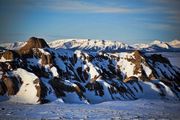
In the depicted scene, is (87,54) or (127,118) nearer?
(127,118)

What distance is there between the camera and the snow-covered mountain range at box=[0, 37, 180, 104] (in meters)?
102

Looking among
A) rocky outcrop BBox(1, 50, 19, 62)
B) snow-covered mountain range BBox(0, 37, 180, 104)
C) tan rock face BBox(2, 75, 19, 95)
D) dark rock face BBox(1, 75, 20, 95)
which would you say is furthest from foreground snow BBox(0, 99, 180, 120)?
rocky outcrop BBox(1, 50, 19, 62)

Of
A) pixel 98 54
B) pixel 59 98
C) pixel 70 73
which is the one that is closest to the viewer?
pixel 59 98

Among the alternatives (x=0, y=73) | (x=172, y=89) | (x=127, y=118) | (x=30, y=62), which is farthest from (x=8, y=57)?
(x=127, y=118)

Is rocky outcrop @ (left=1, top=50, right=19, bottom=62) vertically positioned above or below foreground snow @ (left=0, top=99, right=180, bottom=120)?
above

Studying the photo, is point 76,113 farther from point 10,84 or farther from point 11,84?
point 10,84

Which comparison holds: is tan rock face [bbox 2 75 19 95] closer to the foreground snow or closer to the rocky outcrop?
the foreground snow

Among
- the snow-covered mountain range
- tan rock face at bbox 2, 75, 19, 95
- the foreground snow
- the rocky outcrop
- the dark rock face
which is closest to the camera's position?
the foreground snow

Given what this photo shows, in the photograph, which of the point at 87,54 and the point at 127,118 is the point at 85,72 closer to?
the point at 87,54

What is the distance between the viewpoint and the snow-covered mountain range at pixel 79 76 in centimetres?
10188

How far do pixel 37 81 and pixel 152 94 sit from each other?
53058 mm

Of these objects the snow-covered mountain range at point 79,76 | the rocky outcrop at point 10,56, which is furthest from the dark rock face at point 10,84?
the rocky outcrop at point 10,56

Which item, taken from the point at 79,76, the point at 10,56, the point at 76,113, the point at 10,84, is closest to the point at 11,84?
the point at 10,84

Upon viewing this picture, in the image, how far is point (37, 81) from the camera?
102m
